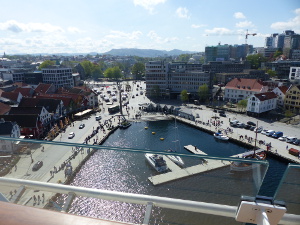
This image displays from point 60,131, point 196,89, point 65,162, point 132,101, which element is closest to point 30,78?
point 132,101

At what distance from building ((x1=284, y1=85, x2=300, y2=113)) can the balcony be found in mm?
19222

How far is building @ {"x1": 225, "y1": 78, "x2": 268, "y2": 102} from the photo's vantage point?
1988cm

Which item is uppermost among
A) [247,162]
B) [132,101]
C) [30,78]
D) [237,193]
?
[247,162]

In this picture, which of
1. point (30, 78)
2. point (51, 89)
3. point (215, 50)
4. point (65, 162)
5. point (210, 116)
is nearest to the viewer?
point (65, 162)

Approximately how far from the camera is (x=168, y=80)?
2478 cm

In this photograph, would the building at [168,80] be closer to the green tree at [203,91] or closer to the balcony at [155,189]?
the green tree at [203,91]

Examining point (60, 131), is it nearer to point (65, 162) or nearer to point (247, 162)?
point (65, 162)

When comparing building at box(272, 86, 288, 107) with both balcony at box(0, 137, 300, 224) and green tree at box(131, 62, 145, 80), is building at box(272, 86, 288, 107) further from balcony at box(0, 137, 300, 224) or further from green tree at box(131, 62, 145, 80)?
green tree at box(131, 62, 145, 80)

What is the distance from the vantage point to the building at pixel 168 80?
23763 millimetres

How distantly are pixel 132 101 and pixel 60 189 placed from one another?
22399mm

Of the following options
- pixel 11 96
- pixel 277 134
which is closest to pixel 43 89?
pixel 11 96

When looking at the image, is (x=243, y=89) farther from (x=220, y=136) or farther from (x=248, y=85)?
(x=220, y=136)

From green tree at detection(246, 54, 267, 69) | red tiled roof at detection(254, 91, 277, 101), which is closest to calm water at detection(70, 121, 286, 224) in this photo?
red tiled roof at detection(254, 91, 277, 101)

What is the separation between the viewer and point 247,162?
1.07 m
